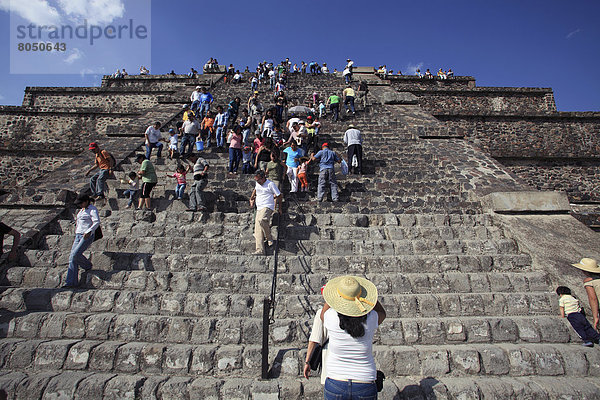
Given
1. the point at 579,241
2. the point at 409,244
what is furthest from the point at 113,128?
the point at 579,241

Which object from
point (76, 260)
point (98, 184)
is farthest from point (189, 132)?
point (76, 260)

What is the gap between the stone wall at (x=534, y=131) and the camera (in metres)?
14.8

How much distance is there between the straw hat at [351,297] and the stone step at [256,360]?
147cm

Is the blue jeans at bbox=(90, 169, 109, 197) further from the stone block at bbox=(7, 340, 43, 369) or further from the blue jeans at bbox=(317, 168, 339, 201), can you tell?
the blue jeans at bbox=(317, 168, 339, 201)

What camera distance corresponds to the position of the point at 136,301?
4.18 meters

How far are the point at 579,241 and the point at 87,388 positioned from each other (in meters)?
7.43

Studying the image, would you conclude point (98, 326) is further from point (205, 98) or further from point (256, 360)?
point (205, 98)

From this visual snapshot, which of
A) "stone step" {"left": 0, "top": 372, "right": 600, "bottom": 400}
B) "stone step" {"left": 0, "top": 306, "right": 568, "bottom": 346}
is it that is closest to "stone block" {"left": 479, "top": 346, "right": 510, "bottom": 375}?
"stone step" {"left": 0, "top": 372, "right": 600, "bottom": 400}

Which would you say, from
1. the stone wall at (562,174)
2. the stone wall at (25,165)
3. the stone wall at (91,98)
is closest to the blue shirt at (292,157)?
the stone wall at (562,174)

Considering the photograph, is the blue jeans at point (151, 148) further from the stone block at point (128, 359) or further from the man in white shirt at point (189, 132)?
the stone block at point (128, 359)

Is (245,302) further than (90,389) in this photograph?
Yes

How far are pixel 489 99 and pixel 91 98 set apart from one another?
80.7 ft

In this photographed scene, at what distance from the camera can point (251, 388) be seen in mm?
3111

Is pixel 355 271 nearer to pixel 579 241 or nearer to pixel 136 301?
pixel 136 301
